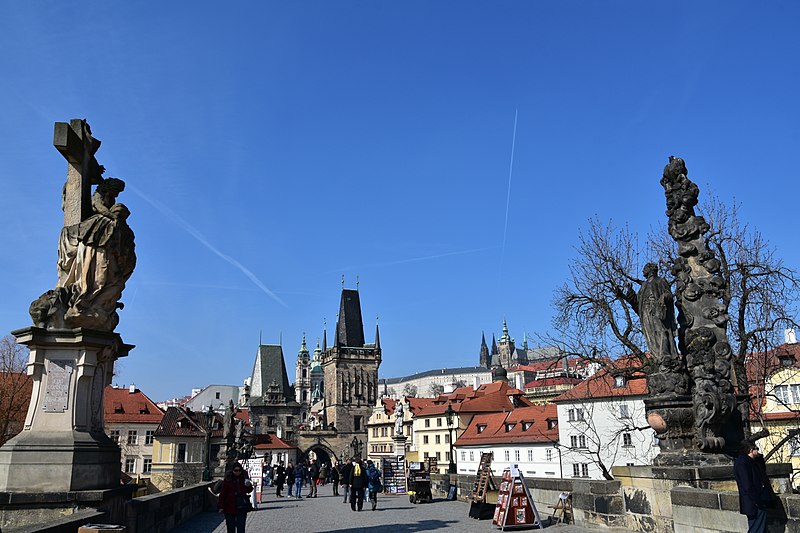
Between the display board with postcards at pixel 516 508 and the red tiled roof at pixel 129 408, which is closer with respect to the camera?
the display board with postcards at pixel 516 508

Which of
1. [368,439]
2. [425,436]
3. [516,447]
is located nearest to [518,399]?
[425,436]

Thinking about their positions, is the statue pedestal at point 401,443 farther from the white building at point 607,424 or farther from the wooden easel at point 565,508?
the wooden easel at point 565,508

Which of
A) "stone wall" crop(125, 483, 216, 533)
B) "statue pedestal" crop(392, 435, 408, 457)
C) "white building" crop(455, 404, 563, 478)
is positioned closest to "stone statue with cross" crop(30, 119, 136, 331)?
"stone wall" crop(125, 483, 216, 533)

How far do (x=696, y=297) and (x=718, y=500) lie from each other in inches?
134

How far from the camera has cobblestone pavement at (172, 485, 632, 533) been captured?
12.2 meters

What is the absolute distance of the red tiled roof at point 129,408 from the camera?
62.0 metres

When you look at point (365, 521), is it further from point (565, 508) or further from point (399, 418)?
point (399, 418)

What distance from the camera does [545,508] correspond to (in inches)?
496

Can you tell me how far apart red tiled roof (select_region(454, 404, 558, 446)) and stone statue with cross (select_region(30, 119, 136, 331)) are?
45226mm

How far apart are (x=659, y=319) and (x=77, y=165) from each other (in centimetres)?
804

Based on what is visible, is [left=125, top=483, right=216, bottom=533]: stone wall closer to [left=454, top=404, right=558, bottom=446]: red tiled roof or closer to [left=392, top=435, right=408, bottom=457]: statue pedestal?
[left=454, top=404, right=558, bottom=446]: red tiled roof

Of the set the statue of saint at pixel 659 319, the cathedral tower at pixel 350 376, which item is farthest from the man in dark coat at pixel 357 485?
the cathedral tower at pixel 350 376

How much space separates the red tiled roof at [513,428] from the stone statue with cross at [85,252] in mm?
45226

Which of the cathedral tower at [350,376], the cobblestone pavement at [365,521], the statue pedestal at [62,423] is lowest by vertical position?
the cobblestone pavement at [365,521]
